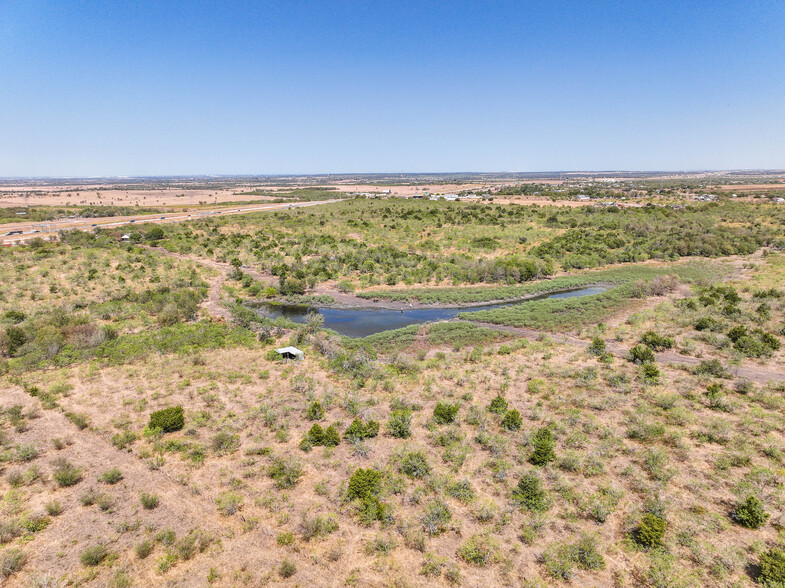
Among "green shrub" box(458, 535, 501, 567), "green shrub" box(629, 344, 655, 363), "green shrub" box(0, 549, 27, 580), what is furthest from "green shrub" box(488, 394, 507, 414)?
"green shrub" box(0, 549, 27, 580)

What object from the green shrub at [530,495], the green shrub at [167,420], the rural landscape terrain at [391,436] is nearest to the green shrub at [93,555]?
the rural landscape terrain at [391,436]

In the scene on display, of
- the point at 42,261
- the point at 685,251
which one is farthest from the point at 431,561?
the point at 685,251

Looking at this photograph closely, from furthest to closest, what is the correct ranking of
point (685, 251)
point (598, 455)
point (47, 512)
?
point (685, 251) < point (598, 455) < point (47, 512)

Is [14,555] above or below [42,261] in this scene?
below

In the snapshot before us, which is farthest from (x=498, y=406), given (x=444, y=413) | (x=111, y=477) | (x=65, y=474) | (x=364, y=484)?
(x=65, y=474)

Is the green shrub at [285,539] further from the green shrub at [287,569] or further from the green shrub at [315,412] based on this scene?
the green shrub at [315,412]

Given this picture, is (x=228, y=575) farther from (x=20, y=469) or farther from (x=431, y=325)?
(x=431, y=325)

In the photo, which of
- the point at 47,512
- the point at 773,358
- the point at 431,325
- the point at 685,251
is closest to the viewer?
the point at 47,512

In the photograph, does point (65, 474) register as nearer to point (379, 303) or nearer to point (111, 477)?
point (111, 477)
